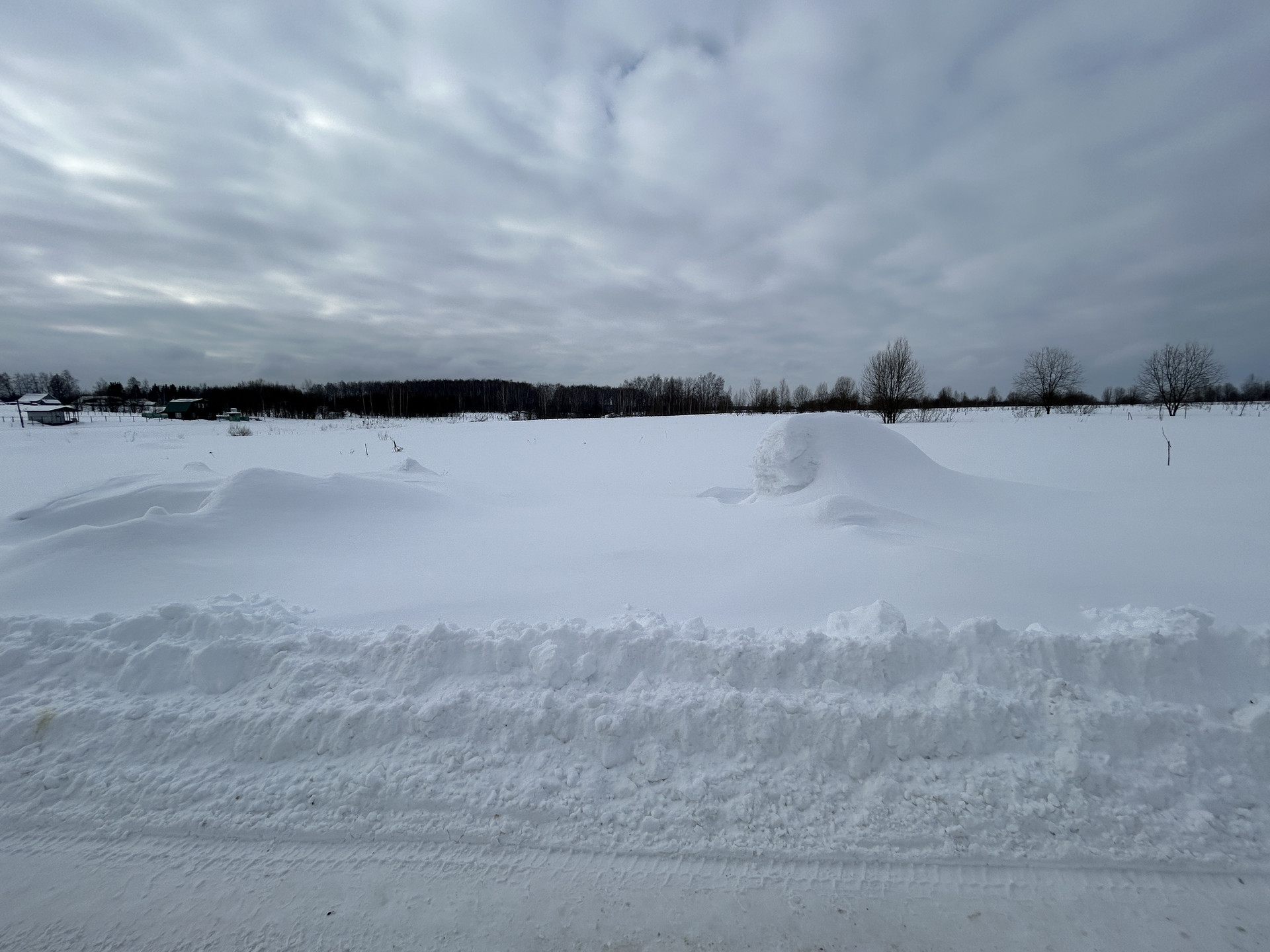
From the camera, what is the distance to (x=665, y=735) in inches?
111

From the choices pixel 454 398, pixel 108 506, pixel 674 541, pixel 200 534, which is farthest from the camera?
pixel 454 398

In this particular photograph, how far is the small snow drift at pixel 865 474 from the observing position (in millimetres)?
6965

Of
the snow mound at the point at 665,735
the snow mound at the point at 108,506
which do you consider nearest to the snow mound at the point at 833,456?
the snow mound at the point at 665,735

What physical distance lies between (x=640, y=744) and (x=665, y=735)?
14 centimetres

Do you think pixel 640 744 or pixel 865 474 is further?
pixel 865 474

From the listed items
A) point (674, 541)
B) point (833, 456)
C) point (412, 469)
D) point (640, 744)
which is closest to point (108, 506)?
point (412, 469)

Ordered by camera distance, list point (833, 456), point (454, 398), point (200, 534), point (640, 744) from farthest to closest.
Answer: point (454, 398), point (833, 456), point (200, 534), point (640, 744)

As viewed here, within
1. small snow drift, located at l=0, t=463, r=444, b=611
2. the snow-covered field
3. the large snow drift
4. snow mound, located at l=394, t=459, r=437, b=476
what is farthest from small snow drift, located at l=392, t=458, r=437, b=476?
the snow-covered field

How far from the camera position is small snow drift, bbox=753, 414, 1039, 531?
696cm

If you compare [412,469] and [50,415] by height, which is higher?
[50,415]

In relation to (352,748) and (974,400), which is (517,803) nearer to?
(352,748)

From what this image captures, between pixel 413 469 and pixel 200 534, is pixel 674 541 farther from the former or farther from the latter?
pixel 413 469

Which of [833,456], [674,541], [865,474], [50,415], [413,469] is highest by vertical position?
[50,415]

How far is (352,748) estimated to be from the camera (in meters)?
2.80
